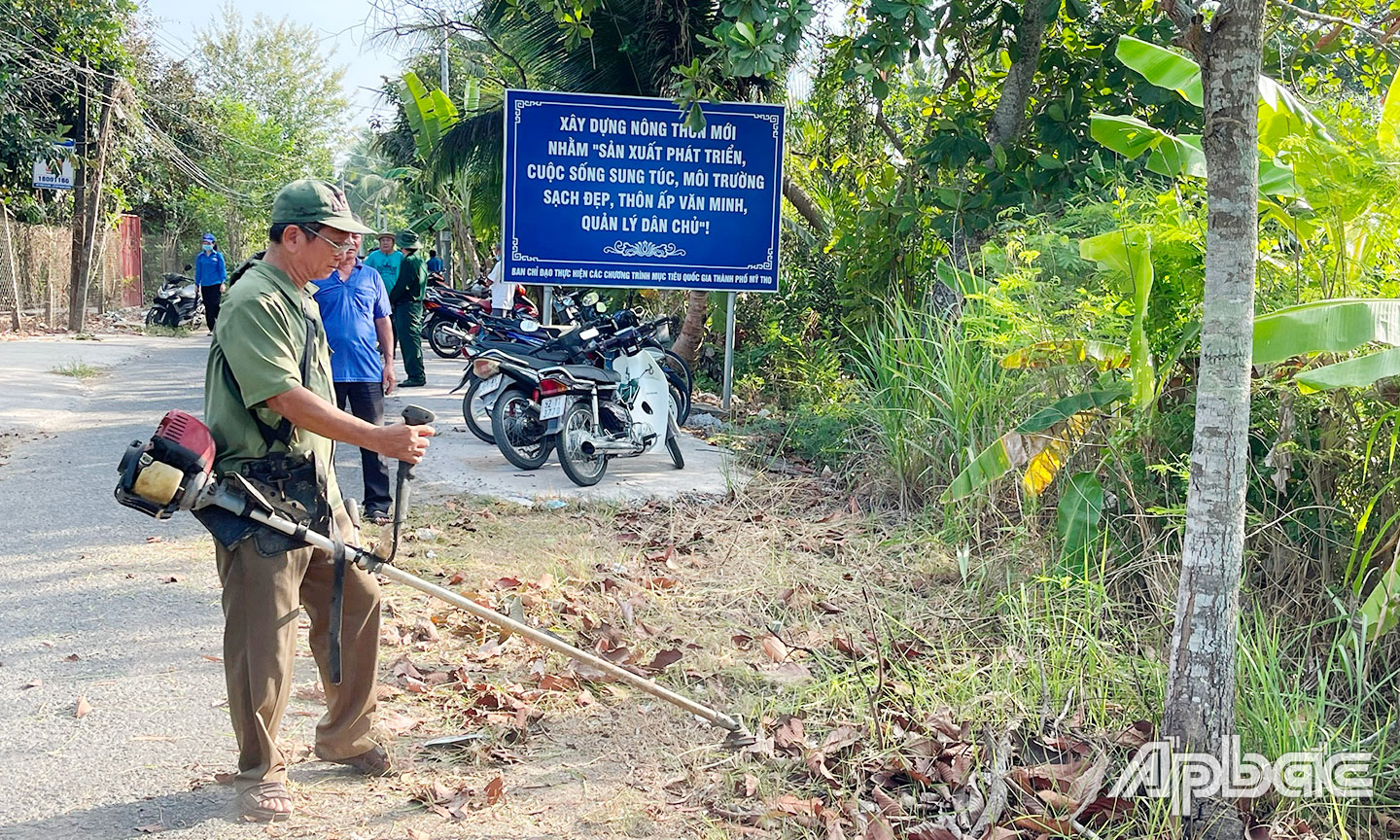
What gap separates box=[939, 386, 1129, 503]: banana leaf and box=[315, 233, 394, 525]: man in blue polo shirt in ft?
11.8

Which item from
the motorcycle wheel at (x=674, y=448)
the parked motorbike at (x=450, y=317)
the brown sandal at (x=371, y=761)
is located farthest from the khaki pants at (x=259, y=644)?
the parked motorbike at (x=450, y=317)

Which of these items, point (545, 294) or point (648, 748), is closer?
point (648, 748)

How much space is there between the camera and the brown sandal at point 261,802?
3.58m

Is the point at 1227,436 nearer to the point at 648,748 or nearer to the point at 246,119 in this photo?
the point at 648,748

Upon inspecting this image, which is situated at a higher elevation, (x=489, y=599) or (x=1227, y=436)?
(x=1227, y=436)

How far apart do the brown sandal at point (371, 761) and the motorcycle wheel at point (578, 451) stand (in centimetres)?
455

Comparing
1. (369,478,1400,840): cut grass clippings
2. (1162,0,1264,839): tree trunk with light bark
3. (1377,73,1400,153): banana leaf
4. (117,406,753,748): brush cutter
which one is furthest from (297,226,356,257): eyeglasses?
(1377,73,1400,153): banana leaf

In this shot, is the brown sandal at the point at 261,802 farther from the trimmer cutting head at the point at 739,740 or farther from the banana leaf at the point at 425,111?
the banana leaf at the point at 425,111

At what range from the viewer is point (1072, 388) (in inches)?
239

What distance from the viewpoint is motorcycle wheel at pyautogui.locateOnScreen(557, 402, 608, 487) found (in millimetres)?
8477

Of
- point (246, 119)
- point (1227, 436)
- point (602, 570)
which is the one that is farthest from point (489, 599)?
point (246, 119)

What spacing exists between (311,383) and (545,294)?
8.90m

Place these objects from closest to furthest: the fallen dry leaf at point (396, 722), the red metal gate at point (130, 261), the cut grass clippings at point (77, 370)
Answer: the fallen dry leaf at point (396, 722) → the cut grass clippings at point (77, 370) → the red metal gate at point (130, 261)

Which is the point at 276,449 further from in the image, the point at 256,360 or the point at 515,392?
the point at 515,392
